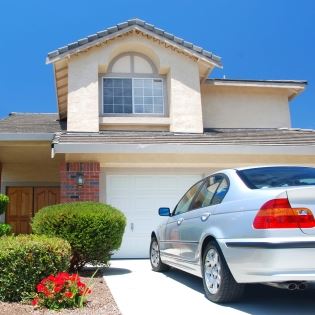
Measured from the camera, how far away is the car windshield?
5152 millimetres

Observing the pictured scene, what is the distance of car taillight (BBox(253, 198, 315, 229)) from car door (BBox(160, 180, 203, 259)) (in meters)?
2.25

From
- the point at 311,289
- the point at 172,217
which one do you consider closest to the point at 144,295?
the point at 172,217

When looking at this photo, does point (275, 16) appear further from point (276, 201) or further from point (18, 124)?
point (276, 201)

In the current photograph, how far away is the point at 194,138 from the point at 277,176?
645 cm

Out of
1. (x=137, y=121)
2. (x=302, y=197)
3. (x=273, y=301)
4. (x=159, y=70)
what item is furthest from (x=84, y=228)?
(x=159, y=70)

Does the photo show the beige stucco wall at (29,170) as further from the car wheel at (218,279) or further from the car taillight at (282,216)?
the car taillight at (282,216)

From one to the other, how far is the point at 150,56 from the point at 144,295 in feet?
30.5

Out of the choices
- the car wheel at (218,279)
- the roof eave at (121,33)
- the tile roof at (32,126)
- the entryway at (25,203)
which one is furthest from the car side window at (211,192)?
the entryway at (25,203)

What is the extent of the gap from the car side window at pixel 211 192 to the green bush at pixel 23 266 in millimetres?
2115

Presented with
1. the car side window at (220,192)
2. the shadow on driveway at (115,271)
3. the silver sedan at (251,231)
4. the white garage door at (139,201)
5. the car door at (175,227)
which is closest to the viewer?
the silver sedan at (251,231)

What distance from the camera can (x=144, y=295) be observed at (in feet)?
→ 19.7

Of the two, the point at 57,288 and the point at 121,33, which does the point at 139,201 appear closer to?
the point at 121,33

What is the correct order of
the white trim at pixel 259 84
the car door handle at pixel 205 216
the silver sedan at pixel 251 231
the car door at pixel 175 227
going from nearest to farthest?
the silver sedan at pixel 251 231 → the car door handle at pixel 205 216 → the car door at pixel 175 227 → the white trim at pixel 259 84

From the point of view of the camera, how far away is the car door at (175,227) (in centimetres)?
687
